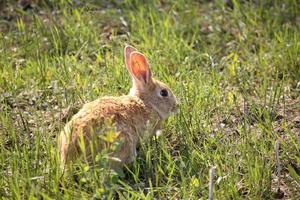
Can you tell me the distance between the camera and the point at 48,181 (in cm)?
408

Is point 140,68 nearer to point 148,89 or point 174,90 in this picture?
point 148,89

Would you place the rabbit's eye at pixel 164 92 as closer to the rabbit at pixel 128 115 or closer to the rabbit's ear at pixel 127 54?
the rabbit at pixel 128 115

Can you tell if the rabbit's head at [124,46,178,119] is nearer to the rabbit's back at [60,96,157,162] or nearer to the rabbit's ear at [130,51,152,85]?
the rabbit's ear at [130,51,152,85]

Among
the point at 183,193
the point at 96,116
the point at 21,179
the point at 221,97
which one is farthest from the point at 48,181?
the point at 221,97

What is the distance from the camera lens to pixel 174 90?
5469 mm

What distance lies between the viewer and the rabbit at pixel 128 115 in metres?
4.28

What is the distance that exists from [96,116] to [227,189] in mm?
958

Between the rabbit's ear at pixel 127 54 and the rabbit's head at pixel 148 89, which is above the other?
the rabbit's ear at pixel 127 54

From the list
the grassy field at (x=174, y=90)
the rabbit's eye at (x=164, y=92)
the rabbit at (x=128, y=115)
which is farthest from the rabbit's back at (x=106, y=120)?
the rabbit's eye at (x=164, y=92)

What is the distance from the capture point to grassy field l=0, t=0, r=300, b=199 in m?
4.21

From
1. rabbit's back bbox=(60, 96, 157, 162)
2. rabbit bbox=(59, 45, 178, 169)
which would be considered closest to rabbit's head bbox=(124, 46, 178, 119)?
rabbit bbox=(59, 45, 178, 169)

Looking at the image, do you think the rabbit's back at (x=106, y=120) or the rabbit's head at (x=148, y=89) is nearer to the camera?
the rabbit's back at (x=106, y=120)

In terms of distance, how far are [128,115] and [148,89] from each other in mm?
538

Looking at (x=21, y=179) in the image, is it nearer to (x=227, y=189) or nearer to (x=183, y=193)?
(x=183, y=193)
